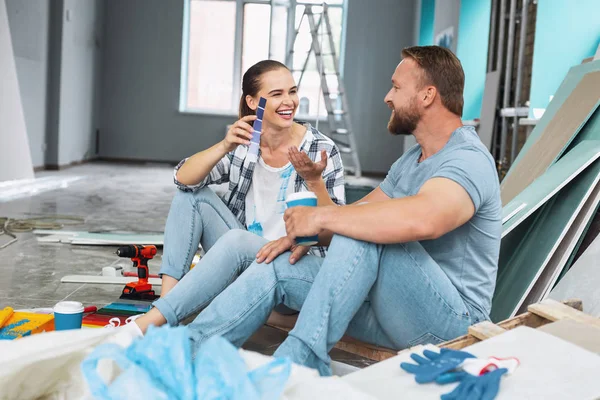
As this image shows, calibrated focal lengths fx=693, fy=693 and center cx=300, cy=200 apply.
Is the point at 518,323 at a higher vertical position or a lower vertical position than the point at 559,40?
lower

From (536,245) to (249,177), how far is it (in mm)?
1055

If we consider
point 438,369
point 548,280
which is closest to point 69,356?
point 438,369

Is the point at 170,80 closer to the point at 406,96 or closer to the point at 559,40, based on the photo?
the point at 559,40

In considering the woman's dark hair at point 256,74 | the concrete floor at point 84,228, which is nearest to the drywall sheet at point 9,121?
the concrete floor at point 84,228

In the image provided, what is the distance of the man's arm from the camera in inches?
65.8

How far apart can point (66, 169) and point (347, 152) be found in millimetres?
4037

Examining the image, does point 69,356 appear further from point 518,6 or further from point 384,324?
point 518,6

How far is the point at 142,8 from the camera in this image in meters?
11.4

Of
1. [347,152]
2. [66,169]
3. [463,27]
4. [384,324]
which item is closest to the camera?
[384,324]

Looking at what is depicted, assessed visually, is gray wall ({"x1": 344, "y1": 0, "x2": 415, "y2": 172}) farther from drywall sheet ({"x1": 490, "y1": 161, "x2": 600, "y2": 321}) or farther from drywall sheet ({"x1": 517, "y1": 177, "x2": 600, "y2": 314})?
drywall sheet ({"x1": 517, "y1": 177, "x2": 600, "y2": 314})

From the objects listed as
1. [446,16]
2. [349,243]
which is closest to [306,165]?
[349,243]

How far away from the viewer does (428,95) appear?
Result: 76.2 inches

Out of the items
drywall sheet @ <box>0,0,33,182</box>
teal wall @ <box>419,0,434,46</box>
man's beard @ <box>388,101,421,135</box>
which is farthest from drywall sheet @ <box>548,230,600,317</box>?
teal wall @ <box>419,0,434,46</box>

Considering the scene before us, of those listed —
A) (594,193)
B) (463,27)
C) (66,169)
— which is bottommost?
(66,169)
